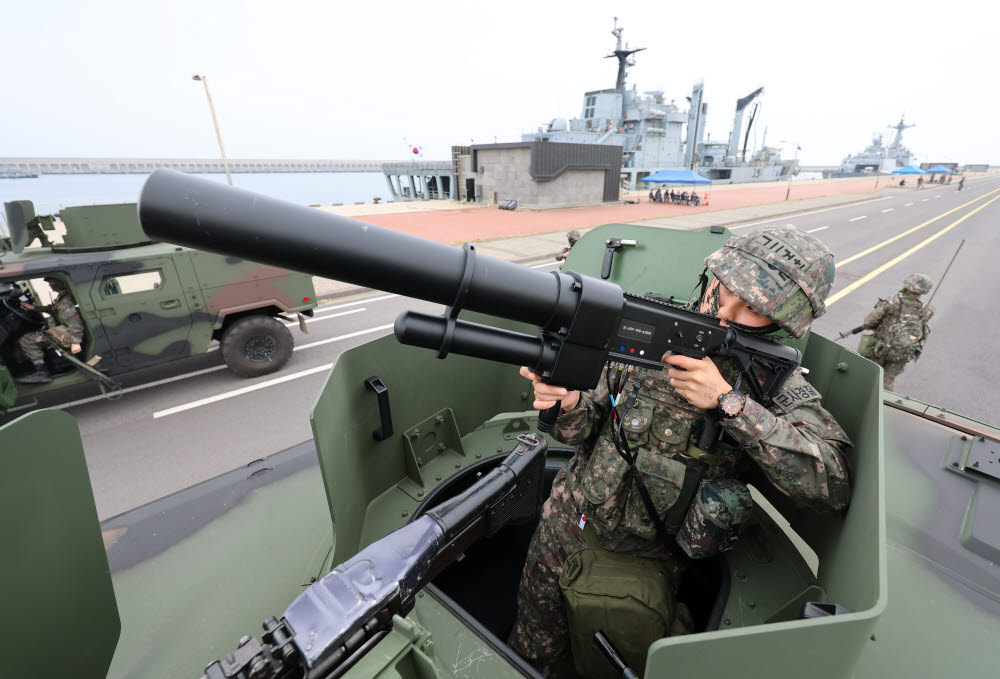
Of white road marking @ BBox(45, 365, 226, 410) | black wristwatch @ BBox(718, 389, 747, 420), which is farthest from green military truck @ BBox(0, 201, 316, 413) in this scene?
black wristwatch @ BBox(718, 389, 747, 420)

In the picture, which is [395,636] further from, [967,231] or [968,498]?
[967,231]

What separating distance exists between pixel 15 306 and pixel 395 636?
21.9 ft

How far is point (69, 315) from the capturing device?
520 cm

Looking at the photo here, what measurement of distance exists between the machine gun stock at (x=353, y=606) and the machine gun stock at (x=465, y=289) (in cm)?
69

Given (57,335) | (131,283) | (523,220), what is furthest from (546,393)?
(523,220)

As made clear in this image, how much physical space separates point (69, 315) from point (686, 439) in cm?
670

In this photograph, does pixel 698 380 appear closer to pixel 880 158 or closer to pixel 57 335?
pixel 57 335

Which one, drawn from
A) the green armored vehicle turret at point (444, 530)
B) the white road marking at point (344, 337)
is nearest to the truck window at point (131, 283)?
the white road marking at point (344, 337)

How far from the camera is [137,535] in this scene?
200 cm

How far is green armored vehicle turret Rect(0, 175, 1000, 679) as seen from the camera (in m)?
1.04

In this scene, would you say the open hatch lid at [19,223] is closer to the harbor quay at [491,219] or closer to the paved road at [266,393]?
the paved road at [266,393]

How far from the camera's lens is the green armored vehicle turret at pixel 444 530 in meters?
1.04

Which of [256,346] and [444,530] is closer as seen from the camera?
[444,530]

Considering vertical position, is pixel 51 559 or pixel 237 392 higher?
pixel 51 559
